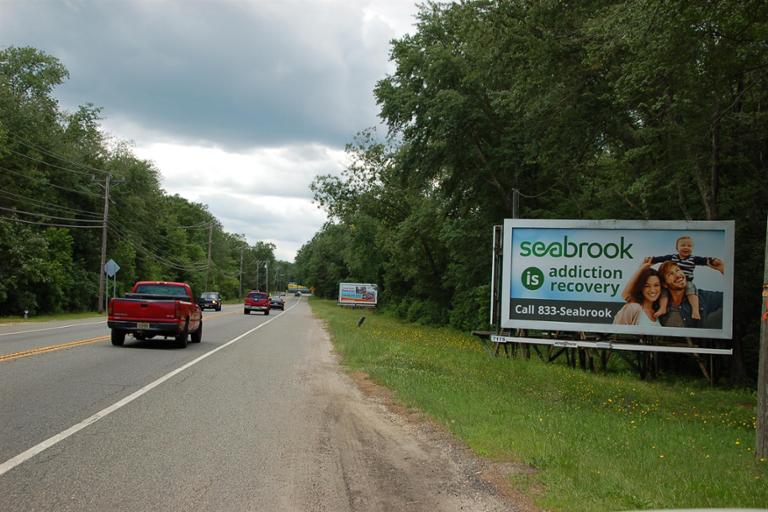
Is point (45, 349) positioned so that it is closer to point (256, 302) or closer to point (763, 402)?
point (763, 402)

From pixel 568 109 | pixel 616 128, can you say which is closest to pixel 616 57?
pixel 568 109

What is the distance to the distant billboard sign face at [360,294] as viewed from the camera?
7606 centimetres

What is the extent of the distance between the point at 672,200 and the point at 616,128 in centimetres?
369

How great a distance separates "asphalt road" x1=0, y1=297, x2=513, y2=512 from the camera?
18.0 feet

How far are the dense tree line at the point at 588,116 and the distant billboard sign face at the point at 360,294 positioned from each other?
4065 cm

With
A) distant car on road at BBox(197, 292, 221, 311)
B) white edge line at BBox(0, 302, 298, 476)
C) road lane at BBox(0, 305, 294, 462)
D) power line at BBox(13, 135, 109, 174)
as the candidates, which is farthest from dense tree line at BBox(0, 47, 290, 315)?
white edge line at BBox(0, 302, 298, 476)

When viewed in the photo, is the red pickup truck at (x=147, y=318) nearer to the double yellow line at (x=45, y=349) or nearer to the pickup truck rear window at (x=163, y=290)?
the double yellow line at (x=45, y=349)

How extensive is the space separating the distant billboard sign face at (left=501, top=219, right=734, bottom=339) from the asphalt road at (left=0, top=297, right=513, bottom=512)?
6.85m

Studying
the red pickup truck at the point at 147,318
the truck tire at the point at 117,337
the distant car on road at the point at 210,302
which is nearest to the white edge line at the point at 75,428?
the red pickup truck at the point at 147,318

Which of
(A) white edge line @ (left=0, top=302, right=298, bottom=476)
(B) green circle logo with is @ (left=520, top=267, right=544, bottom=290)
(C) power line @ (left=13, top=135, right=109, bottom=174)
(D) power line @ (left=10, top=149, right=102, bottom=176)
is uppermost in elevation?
(C) power line @ (left=13, top=135, right=109, bottom=174)

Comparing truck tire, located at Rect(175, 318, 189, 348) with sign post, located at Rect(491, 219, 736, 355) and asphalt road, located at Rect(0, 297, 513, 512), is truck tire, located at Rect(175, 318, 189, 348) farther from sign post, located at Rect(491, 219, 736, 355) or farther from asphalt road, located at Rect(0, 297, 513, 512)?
sign post, located at Rect(491, 219, 736, 355)

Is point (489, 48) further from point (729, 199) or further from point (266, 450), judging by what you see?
point (266, 450)

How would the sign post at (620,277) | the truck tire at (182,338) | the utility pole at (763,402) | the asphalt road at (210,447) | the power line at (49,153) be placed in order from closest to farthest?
the asphalt road at (210,447) < the utility pole at (763,402) < the sign post at (620,277) < the truck tire at (182,338) < the power line at (49,153)

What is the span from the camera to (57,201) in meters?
54.0
